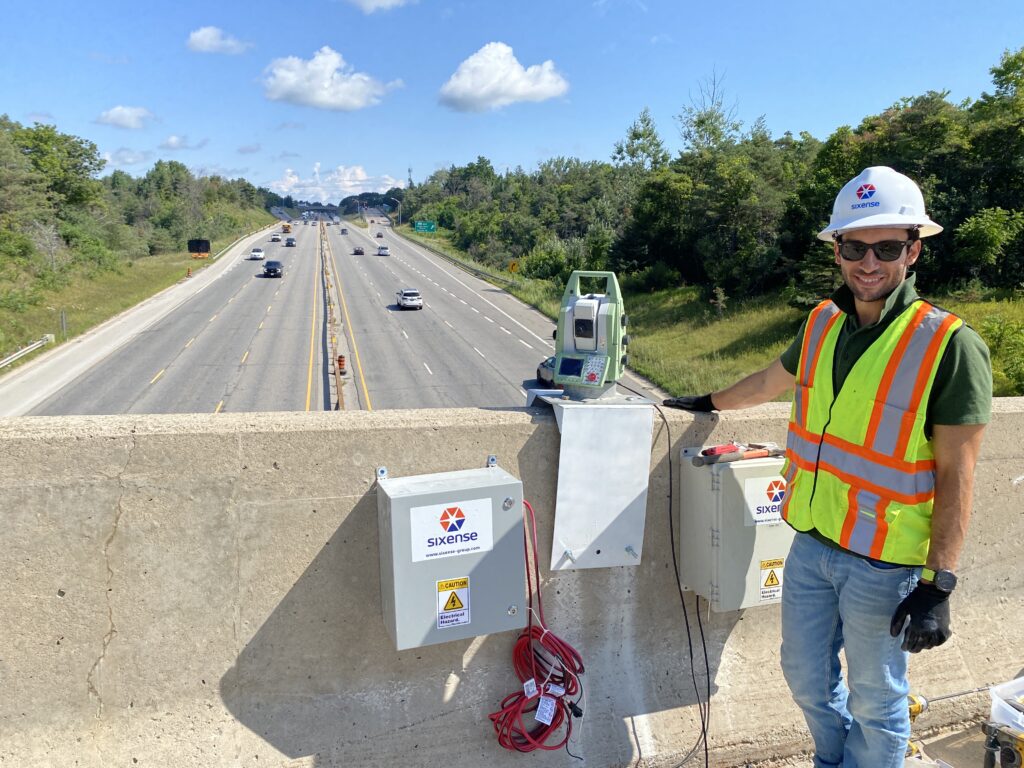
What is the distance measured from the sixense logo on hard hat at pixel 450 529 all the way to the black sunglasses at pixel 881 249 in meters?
1.59

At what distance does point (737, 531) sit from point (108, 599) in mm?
2450

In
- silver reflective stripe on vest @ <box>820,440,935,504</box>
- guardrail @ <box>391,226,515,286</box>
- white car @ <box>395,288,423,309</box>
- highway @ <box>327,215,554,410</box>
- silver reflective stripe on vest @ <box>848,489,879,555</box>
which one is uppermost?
silver reflective stripe on vest @ <box>820,440,935,504</box>

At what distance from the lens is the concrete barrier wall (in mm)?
2719

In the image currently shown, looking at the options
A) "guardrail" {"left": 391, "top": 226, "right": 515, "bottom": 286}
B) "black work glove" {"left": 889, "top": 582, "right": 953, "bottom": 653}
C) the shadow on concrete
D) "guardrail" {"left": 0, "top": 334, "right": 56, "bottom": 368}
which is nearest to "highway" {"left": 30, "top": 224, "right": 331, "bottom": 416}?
"guardrail" {"left": 0, "top": 334, "right": 56, "bottom": 368}

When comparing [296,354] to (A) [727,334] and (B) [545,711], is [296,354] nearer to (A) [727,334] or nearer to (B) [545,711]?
(A) [727,334]

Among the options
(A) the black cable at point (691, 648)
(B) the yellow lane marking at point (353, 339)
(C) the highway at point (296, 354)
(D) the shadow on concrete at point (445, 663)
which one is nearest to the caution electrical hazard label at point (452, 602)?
(D) the shadow on concrete at point (445, 663)

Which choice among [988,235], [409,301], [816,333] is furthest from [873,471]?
[409,301]

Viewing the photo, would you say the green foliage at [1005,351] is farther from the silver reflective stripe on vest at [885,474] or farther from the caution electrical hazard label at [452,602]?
the caution electrical hazard label at [452,602]

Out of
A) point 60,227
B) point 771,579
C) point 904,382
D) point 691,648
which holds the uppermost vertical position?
point 60,227

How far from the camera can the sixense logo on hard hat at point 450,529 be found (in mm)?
2838

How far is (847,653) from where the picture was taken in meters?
2.68

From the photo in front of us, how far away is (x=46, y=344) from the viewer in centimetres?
3188

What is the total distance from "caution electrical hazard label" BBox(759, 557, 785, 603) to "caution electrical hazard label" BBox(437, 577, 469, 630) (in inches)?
52.0

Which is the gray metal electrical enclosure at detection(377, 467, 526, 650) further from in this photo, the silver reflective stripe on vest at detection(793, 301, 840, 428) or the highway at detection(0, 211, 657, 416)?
the highway at detection(0, 211, 657, 416)
